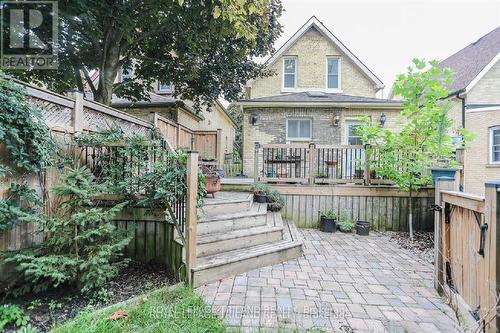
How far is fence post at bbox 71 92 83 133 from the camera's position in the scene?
3.45 metres

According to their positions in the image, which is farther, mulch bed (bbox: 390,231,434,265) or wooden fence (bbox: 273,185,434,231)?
wooden fence (bbox: 273,185,434,231)

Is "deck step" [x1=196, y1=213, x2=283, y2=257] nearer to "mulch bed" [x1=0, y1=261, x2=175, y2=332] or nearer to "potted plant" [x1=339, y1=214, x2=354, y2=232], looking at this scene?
"mulch bed" [x1=0, y1=261, x2=175, y2=332]

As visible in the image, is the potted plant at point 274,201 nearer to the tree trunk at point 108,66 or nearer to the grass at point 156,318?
the grass at point 156,318

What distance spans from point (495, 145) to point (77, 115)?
12837 millimetres

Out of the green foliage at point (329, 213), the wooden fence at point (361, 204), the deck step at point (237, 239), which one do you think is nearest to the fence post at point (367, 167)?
the wooden fence at point (361, 204)

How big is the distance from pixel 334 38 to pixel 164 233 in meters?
10.9

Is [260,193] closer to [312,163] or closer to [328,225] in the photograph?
[312,163]

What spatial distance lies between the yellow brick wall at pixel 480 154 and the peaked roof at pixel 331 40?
12.1ft

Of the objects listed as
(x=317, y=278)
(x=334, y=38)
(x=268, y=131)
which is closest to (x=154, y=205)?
(x=317, y=278)

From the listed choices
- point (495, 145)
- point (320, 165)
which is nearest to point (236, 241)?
point (320, 165)

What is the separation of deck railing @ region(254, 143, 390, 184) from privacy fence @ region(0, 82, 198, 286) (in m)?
3.27

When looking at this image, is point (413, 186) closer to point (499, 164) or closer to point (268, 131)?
point (268, 131)

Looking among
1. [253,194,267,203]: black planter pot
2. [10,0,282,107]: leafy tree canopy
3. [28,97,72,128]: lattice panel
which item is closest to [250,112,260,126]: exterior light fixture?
[10,0,282,107]: leafy tree canopy

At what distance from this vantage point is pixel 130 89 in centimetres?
894
